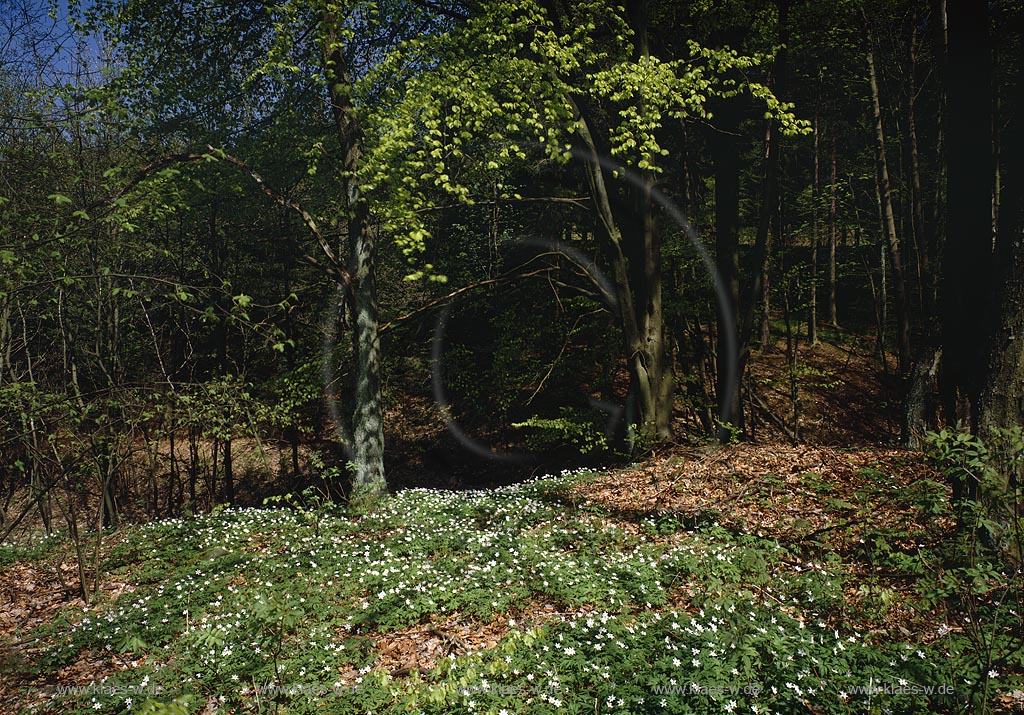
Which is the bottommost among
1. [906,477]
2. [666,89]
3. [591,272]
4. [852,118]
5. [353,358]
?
[906,477]

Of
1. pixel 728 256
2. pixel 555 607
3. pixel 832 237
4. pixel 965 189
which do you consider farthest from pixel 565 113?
pixel 832 237

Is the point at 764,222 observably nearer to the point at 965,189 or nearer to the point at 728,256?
the point at 728,256

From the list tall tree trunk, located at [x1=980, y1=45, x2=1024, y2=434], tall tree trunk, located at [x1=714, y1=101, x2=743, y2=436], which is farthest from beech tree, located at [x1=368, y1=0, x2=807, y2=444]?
tall tree trunk, located at [x1=980, y1=45, x2=1024, y2=434]

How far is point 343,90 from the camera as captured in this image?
35.4ft

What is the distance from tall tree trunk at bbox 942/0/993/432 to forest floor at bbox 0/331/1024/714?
227 centimetres

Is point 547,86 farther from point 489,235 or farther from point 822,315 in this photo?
point 822,315

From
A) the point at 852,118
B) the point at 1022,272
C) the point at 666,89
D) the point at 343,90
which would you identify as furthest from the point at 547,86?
the point at 852,118

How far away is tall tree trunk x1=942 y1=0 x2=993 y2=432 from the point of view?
25.7 feet

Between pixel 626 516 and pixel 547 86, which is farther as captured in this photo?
pixel 547 86

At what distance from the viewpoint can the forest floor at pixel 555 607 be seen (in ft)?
15.2

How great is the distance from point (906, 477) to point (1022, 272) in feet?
13.7

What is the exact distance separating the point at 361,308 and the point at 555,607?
7865 mm

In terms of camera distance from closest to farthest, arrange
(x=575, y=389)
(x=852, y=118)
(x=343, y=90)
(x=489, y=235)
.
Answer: (x=343, y=90), (x=575, y=389), (x=489, y=235), (x=852, y=118)

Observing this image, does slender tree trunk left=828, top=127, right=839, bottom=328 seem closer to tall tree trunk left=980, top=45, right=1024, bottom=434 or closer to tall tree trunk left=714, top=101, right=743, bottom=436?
tall tree trunk left=714, top=101, right=743, bottom=436
